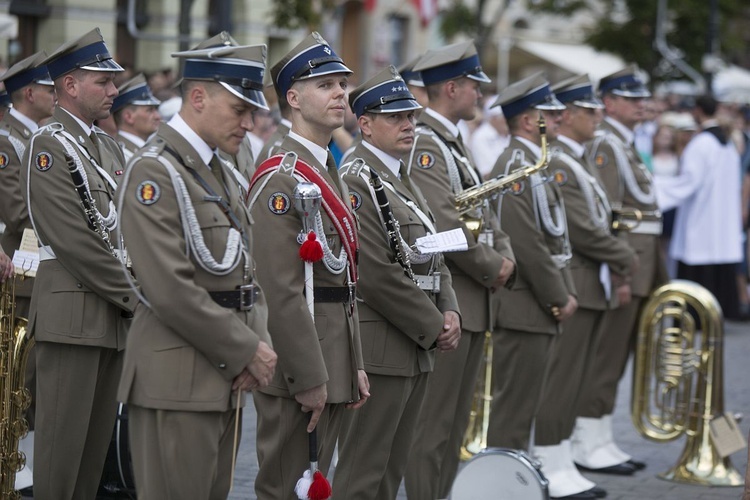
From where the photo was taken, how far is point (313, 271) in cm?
523

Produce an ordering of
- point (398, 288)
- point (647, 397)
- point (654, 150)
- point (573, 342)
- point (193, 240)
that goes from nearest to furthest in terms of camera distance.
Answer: point (193, 240)
point (398, 288)
point (573, 342)
point (647, 397)
point (654, 150)

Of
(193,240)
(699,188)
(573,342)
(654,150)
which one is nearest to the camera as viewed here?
(193,240)

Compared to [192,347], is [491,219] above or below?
above

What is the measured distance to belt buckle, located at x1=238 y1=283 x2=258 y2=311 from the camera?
4613mm

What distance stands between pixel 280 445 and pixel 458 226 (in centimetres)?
179

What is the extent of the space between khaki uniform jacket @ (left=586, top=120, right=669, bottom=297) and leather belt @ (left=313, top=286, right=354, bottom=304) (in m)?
3.81

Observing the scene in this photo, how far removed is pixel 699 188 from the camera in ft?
46.4

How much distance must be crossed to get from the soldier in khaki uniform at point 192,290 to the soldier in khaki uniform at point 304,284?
1.18ft

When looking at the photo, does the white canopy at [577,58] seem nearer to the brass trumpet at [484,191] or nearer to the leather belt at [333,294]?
the brass trumpet at [484,191]

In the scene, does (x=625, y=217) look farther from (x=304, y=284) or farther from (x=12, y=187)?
(x=304, y=284)

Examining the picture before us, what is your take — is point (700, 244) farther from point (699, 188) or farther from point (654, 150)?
point (654, 150)

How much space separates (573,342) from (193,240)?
420cm

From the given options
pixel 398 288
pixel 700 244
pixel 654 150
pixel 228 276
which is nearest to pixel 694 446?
pixel 398 288

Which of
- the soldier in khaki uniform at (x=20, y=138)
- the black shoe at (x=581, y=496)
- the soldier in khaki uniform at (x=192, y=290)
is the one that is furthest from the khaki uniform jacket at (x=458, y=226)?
the soldier in khaki uniform at (x=192, y=290)
